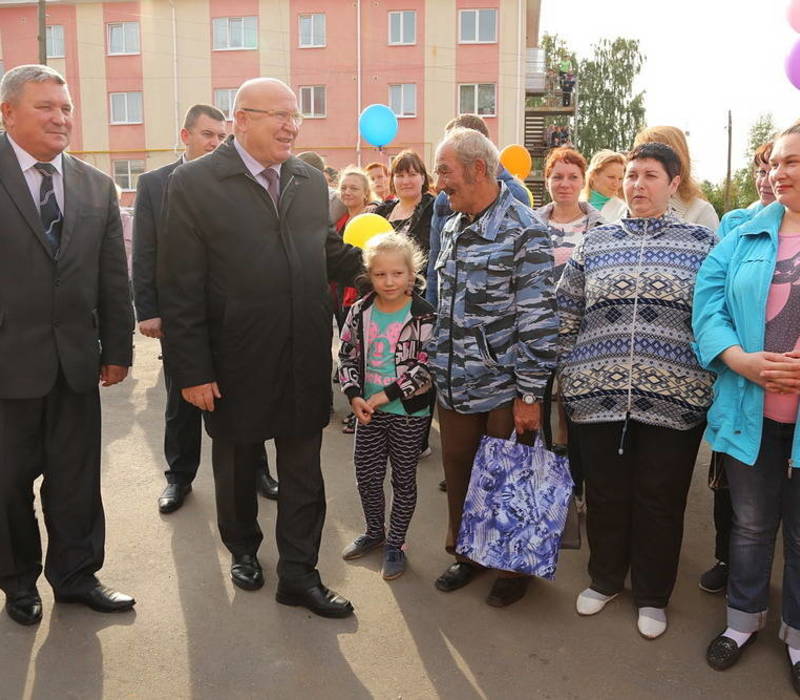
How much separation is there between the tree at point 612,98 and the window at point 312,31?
14.8m

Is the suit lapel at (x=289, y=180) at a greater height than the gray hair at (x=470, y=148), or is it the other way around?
the gray hair at (x=470, y=148)

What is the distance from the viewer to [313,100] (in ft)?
88.2

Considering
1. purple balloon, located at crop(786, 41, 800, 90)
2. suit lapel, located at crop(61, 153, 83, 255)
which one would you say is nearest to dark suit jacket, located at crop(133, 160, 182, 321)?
suit lapel, located at crop(61, 153, 83, 255)

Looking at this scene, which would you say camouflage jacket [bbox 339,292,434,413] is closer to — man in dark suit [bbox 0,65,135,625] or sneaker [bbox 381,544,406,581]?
sneaker [bbox 381,544,406,581]

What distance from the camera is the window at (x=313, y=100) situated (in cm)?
2675

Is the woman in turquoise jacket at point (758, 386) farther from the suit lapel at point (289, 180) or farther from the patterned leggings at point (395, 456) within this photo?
the suit lapel at point (289, 180)

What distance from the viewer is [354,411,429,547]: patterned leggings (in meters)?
3.50

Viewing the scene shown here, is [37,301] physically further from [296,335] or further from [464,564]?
[464,564]

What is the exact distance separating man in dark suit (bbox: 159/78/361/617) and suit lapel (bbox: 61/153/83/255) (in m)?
0.40

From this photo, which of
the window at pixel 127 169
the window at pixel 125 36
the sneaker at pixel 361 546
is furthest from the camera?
the window at pixel 127 169

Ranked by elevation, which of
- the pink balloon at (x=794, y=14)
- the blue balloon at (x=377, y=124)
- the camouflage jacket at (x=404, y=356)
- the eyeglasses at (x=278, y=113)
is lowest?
the camouflage jacket at (x=404, y=356)

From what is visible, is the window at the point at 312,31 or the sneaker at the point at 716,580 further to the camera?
the window at the point at 312,31

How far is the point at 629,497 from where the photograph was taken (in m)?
3.16

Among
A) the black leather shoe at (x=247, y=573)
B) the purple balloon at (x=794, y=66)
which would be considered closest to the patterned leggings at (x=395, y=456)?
the black leather shoe at (x=247, y=573)
